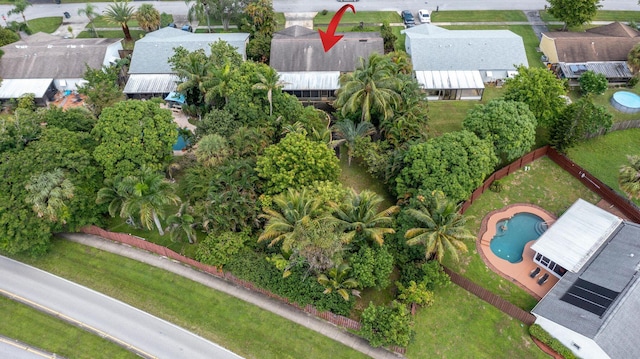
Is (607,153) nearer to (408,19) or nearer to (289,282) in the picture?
(408,19)

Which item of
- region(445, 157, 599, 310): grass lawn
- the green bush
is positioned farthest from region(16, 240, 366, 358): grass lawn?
region(445, 157, 599, 310): grass lawn

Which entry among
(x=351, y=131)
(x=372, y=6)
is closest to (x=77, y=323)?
(x=351, y=131)

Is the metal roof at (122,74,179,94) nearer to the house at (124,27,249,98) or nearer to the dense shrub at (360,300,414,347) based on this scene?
the house at (124,27,249,98)

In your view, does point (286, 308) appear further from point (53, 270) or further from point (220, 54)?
point (220, 54)

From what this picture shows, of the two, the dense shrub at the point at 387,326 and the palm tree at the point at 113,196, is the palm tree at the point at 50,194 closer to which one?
the palm tree at the point at 113,196

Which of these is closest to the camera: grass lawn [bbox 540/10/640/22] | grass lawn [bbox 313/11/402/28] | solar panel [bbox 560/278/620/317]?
solar panel [bbox 560/278/620/317]

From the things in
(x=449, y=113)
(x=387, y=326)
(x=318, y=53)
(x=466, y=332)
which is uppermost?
(x=318, y=53)
